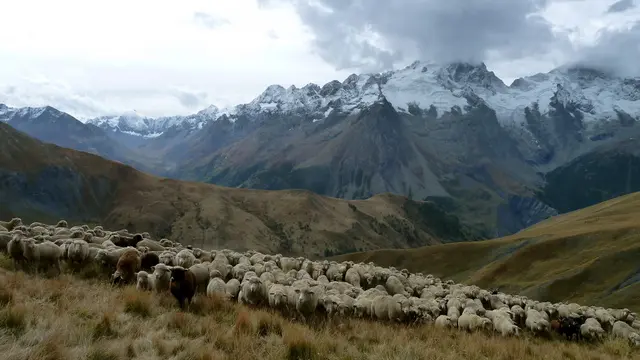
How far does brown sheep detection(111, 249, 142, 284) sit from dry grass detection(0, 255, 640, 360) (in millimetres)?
1417

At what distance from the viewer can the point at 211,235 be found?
185625 mm

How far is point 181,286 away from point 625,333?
61.9 ft

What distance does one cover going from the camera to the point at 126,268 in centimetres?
1686

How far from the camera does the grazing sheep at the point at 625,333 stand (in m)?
19.3

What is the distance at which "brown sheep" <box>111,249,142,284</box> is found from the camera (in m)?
16.6

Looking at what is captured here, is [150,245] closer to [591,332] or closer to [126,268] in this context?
[126,268]

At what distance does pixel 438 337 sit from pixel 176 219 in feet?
621

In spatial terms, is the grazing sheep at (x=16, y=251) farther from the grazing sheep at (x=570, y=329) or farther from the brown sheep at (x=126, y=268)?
the grazing sheep at (x=570, y=329)

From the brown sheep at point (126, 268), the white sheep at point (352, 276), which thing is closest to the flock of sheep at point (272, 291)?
the brown sheep at point (126, 268)

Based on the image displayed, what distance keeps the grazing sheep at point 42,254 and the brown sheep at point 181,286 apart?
5.78m

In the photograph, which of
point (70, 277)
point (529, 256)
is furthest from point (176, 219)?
point (70, 277)

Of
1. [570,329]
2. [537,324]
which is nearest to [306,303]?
[537,324]

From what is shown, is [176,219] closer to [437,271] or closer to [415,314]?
[437,271]

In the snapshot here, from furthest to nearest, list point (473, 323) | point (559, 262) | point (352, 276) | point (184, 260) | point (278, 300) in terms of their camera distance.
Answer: point (559, 262) < point (352, 276) < point (184, 260) < point (473, 323) < point (278, 300)
